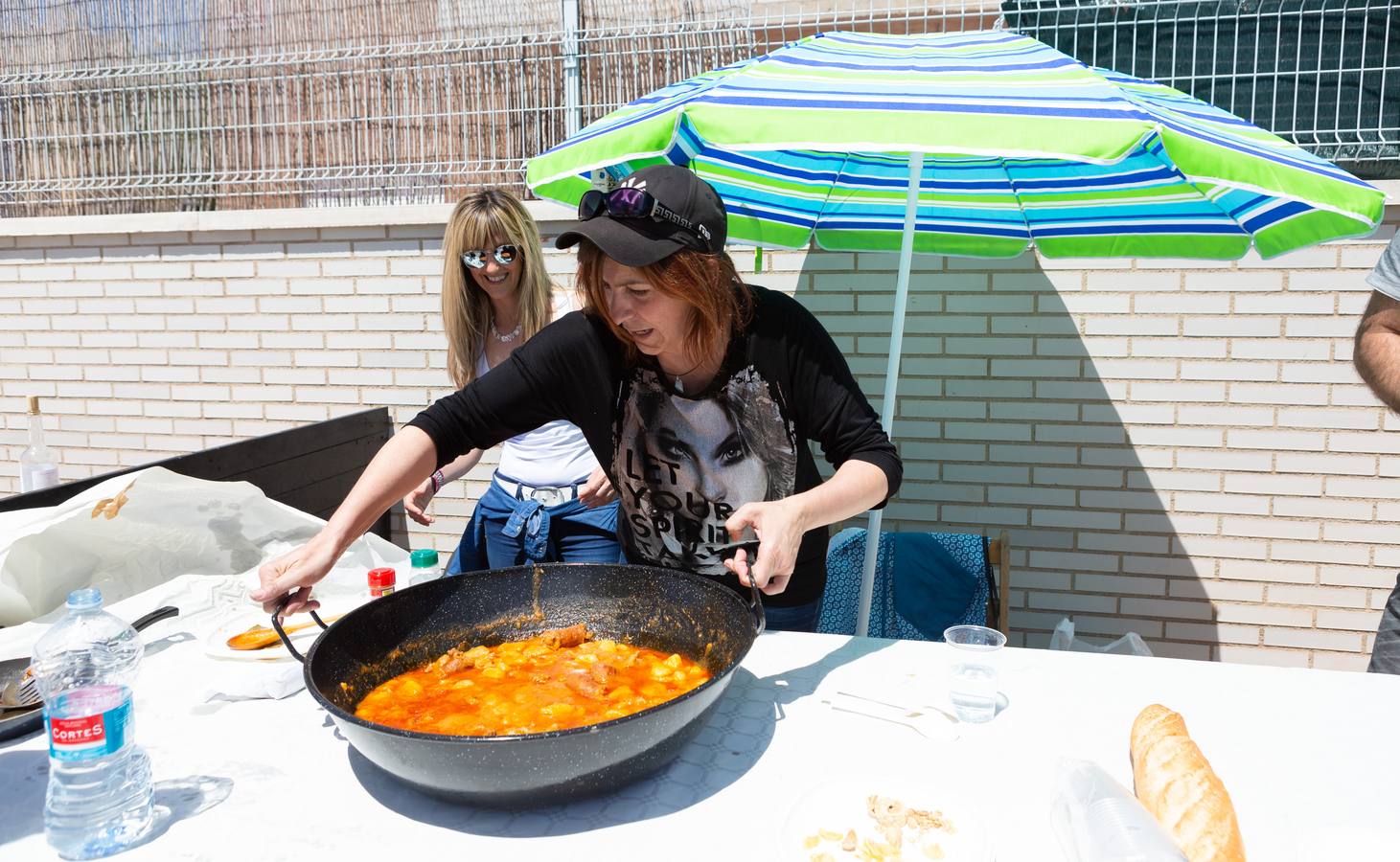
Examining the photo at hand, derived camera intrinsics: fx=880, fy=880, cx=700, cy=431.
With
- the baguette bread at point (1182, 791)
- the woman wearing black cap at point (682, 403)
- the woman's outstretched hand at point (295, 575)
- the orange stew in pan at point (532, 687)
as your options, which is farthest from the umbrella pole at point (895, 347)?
the woman's outstretched hand at point (295, 575)

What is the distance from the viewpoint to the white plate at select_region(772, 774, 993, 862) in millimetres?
1290

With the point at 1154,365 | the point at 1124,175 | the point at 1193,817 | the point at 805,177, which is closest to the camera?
the point at 1193,817

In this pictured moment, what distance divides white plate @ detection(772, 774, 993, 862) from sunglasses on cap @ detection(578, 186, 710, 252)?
1.10 m

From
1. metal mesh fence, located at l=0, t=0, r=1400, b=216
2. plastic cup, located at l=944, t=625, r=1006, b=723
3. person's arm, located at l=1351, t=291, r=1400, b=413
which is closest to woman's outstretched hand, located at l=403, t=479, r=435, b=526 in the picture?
plastic cup, located at l=944, t=625, r=1006, b=723

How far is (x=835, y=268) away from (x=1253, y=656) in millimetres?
2802

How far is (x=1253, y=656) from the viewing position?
4301 millimetres

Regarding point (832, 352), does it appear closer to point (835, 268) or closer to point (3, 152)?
point (835, 268)

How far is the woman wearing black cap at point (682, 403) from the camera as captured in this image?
192 centimetres

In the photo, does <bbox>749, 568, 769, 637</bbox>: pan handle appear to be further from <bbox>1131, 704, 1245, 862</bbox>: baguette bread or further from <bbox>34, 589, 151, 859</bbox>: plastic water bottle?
<bbox>34, 589, 151, 859</bbox>: plastic water bottle

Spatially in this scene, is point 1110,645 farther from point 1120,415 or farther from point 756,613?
point 756,613

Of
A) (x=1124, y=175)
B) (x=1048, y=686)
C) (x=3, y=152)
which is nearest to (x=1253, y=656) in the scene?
(x=1124, y=175)

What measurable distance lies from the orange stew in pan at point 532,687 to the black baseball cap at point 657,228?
83 centimetres

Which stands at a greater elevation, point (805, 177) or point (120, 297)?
point (805, 177)

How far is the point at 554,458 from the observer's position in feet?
11.0
